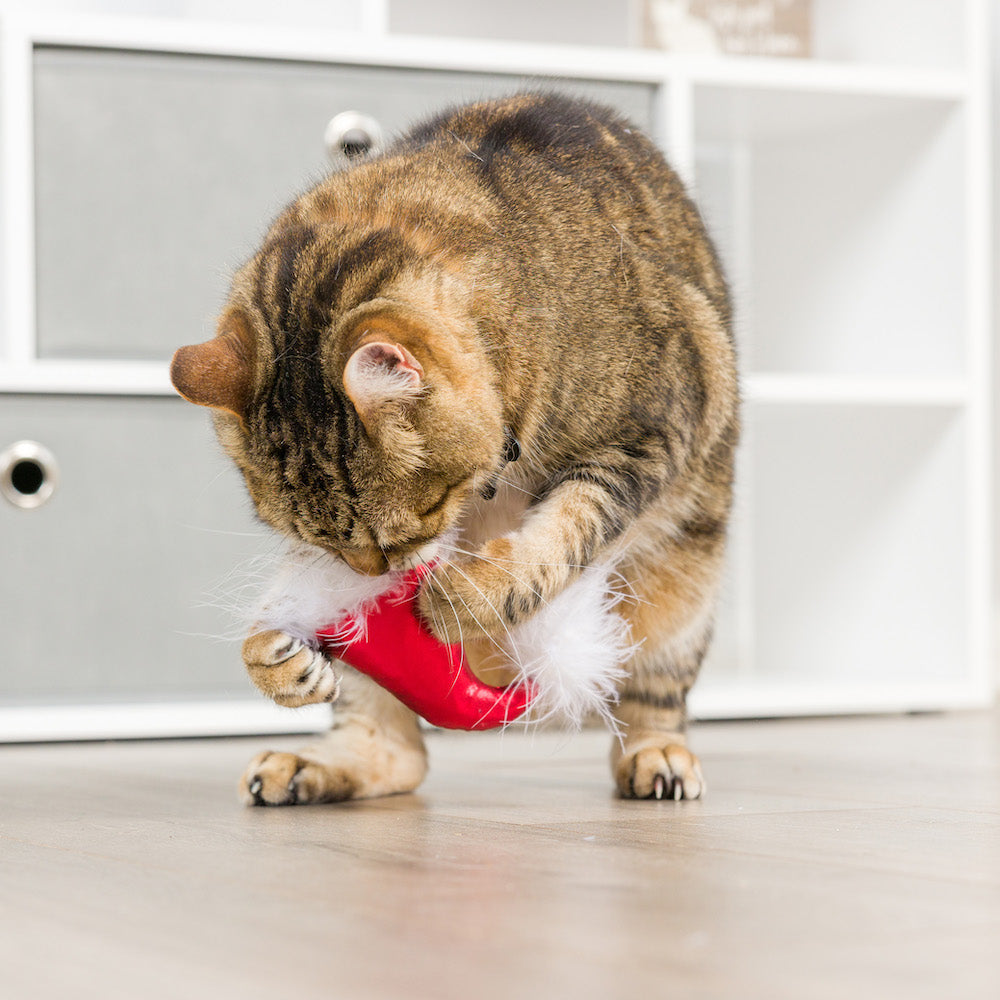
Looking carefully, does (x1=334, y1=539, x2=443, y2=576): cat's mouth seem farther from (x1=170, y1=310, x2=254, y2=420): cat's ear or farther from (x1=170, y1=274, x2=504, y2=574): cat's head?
(x1=170, y1=310, x2=254, y2=420): cat's ear

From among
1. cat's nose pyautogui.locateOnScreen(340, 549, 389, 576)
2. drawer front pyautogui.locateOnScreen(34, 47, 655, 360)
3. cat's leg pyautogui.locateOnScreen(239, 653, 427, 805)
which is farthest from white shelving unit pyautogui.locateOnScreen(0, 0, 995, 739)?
cat's nose pyautogui.locateOnScreen(340, 549, 389, 576)

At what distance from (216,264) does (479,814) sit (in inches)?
Answer: 45.1

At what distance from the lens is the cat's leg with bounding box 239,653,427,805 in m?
1.39

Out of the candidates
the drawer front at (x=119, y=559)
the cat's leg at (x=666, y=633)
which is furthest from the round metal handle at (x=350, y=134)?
the cat's leg at (x=666, y=633)

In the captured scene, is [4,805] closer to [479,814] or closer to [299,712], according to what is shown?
[479,814]

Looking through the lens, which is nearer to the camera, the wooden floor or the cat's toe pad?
the wooden floor

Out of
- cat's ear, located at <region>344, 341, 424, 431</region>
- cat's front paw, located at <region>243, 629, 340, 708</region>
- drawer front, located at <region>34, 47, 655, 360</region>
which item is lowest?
cat's front paw, located at <region>243, 629, 340, 708</region>

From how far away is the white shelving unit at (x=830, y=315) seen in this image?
2148mm

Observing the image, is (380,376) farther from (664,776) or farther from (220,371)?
(664,776)

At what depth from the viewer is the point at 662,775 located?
1.41 meters

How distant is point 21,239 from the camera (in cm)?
211

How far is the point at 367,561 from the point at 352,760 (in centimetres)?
28

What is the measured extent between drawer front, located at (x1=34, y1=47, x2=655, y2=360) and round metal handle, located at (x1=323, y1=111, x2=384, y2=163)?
0.01 m

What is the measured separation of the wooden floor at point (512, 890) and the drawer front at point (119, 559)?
0.50 m
